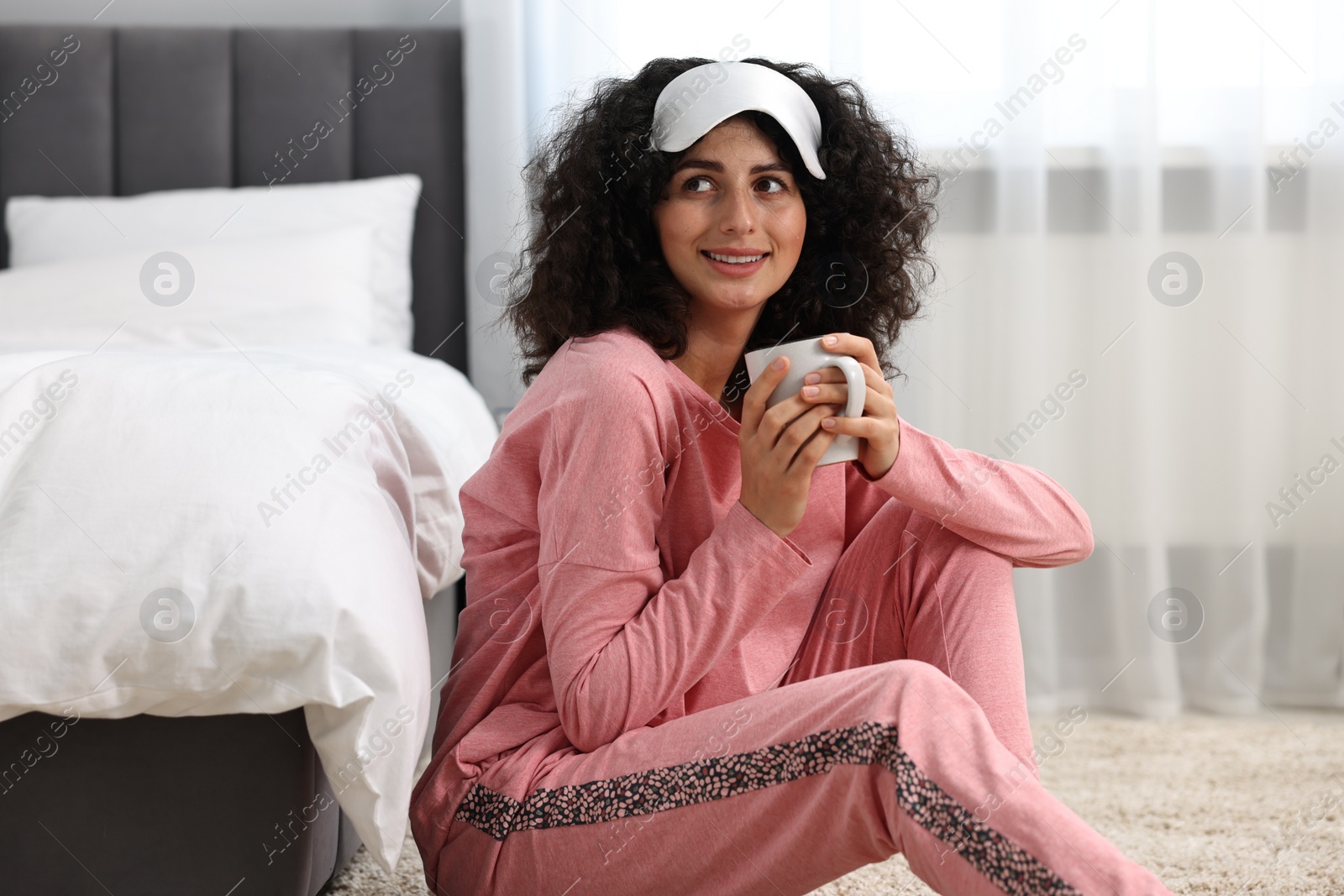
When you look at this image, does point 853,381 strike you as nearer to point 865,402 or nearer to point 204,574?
point 865,402

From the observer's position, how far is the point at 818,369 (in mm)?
887

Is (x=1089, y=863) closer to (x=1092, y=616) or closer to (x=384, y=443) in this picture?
(x=384, y=443)

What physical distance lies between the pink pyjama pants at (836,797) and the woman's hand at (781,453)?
0.14 metres

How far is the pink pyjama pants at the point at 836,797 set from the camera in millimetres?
706

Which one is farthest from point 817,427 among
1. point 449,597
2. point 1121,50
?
point 1121,50

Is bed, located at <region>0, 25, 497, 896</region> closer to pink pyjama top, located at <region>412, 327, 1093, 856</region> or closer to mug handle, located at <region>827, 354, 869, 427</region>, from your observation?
pink pyjama top, located at <region>412, 327, 1093, 856</region>

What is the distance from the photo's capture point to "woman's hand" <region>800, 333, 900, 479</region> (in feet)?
2.90

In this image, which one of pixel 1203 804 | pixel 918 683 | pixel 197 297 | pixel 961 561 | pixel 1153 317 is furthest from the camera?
pixel 1153 317

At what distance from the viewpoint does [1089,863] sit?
67cm

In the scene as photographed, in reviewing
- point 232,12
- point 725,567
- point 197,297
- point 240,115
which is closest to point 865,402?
point 725,567

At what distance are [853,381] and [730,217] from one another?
23 centimetres

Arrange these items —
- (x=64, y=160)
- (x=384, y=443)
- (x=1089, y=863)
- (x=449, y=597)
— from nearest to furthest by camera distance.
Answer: (x=1089, y=863)
(x=384, y=443)
(x=449, y=597)
(x=64, y=160)

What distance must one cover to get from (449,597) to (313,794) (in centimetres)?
72

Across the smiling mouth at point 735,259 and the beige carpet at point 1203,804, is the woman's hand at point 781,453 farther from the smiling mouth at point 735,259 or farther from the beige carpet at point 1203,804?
the beige carpet at point 1203,804
